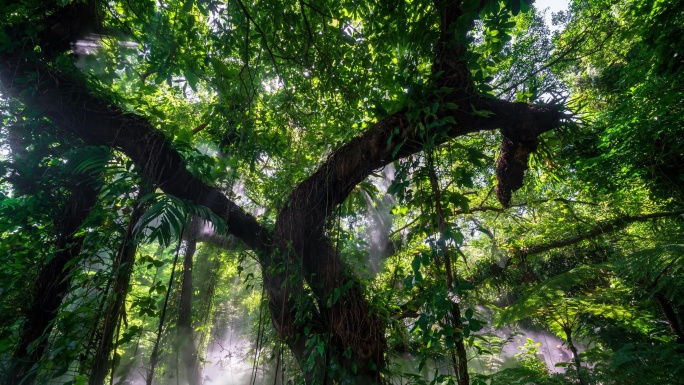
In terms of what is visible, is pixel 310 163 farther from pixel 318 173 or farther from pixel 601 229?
pixel 601 229

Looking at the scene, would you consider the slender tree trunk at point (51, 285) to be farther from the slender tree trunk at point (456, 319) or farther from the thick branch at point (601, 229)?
the thick branch at point (601, 229)

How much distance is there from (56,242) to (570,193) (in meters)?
6.30

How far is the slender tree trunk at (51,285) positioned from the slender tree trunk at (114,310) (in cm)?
59

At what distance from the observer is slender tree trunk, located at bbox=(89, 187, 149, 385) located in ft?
5.46

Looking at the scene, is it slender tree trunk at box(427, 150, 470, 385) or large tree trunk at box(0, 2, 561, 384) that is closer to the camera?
slender tree trunk at box(427, 150, 470, 385)

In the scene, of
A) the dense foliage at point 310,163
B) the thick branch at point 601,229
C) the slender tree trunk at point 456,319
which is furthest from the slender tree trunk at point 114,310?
the thick branch at point 601,229

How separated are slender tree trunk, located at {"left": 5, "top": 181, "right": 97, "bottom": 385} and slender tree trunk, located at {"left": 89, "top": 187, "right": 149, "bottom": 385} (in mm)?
588

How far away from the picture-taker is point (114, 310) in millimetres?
1830

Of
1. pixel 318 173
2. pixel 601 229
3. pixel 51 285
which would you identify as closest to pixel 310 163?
pixel 318 173

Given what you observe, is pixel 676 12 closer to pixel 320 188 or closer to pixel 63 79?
pixel 320 188

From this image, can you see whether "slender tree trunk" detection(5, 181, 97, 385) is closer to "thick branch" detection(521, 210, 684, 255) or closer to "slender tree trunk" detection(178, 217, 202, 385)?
"slender tree trunk" detection(178, 217, 202, 385)

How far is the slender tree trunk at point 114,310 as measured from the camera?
1665mm

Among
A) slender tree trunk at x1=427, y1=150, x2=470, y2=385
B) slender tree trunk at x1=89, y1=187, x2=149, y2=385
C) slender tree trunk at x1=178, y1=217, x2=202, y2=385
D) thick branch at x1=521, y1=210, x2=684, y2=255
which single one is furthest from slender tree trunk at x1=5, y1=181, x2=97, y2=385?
thick branch at x1=521, y1=210, x2=684, y2=255

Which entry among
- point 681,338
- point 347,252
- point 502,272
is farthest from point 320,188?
point 681,338
